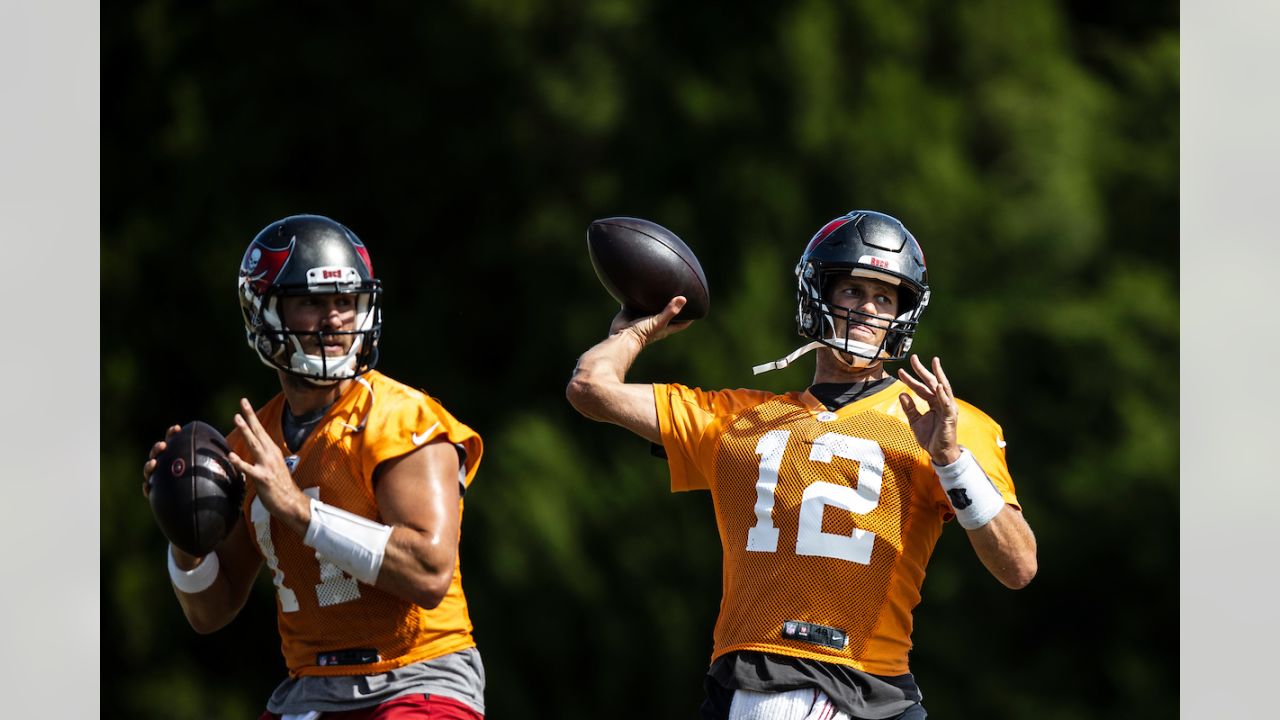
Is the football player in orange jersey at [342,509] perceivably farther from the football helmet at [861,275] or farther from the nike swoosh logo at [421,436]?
the football helmet at [861,275]

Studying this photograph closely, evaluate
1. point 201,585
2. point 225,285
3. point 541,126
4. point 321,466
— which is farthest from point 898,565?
point 225,285

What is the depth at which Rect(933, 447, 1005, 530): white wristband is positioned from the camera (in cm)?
443

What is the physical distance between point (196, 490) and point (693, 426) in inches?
54.5

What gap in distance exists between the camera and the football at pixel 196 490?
444 centimetres

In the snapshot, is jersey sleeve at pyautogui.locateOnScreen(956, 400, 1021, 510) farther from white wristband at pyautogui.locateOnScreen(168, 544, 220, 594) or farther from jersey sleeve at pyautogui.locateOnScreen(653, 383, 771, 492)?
white wristband at pyautogui.locateOnScreen(168, 544, 220, 594)

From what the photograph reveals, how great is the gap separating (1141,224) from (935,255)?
3.75 ft

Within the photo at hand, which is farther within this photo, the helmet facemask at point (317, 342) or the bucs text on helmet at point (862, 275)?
the bucs text on helmet at point (862, 275)

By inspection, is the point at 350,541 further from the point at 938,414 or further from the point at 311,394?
the point at 938,414

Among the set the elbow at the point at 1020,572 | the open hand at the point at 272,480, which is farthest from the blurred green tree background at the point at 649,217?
the open hand at the point at 272,480

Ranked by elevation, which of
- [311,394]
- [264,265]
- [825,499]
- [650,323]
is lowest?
[825,499]

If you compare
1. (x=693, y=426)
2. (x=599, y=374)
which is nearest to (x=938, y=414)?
(x=693, y=426)

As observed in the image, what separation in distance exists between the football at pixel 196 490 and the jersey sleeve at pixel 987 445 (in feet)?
6.31

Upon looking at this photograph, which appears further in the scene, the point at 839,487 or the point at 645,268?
the point at 645,268

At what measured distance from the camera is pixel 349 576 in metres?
4.46
